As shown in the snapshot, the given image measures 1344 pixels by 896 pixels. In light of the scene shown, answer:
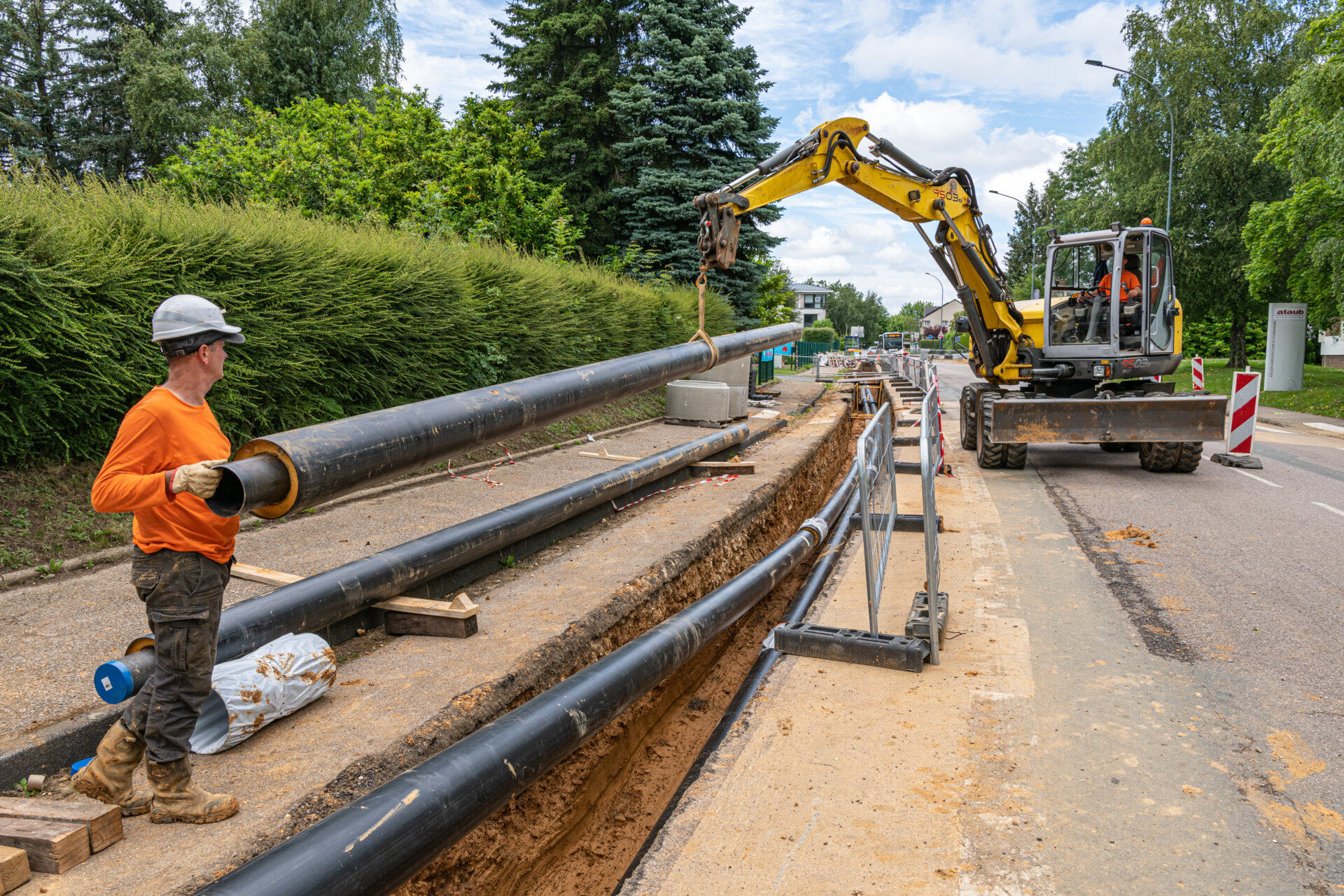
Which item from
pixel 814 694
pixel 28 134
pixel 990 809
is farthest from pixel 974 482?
pixel 28 134

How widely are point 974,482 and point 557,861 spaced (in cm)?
745

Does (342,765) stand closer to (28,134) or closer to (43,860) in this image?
(43,860)

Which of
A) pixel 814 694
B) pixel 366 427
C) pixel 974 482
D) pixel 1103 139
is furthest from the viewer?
pixel 1103 139

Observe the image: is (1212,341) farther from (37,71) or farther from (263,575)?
(37,71)

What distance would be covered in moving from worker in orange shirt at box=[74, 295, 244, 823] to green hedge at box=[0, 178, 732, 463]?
4055 mm

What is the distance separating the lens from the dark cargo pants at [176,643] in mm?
2779

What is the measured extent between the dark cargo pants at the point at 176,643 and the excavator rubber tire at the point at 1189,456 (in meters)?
10.6

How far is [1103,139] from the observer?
104 feet

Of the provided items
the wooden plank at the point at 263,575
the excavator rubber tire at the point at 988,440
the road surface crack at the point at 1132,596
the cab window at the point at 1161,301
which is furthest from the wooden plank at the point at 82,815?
the cab window at the point at 1161,301

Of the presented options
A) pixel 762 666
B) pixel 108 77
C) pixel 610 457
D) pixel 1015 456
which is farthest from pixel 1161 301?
pixel 108 77

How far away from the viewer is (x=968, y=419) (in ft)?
40.5

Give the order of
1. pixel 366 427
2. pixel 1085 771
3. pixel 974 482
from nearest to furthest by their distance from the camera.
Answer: pixel 366 427
pixel 1085 771
pixel 974 482

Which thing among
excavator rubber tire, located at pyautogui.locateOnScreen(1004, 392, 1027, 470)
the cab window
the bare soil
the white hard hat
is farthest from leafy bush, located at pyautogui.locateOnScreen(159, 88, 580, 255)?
the cab window

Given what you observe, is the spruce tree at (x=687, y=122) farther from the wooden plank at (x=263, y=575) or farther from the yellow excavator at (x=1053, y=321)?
the wooden plank at (x=263, y=575)
